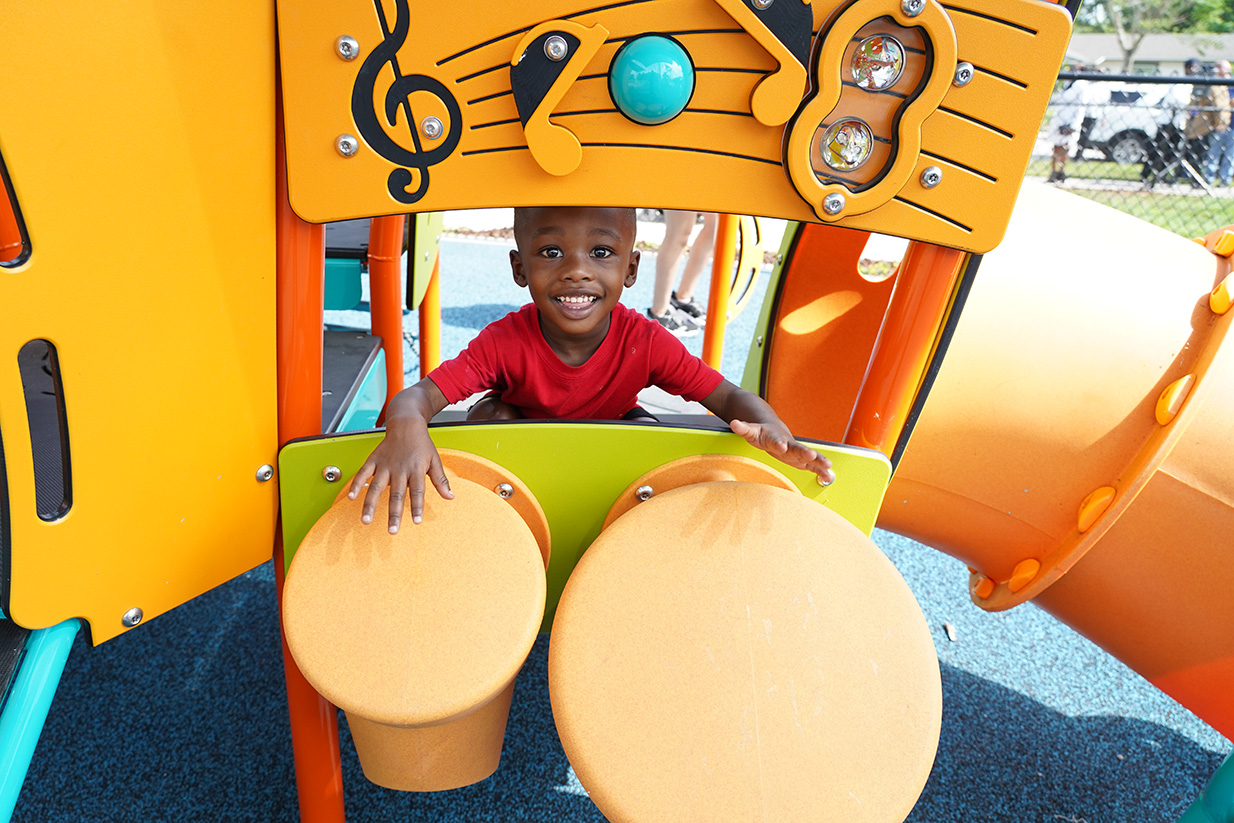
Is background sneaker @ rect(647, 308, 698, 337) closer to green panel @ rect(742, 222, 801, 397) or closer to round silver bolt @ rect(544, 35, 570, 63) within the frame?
green panel @ rect(742, 222, 801, 397)

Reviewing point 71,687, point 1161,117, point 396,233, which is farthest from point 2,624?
point 1161,117

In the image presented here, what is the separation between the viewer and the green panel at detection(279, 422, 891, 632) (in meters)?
0.89

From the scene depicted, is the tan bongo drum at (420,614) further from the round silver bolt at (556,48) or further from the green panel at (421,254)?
the green panel at (421,254)

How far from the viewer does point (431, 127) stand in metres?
0.75

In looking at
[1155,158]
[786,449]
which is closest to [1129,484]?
[786,449]

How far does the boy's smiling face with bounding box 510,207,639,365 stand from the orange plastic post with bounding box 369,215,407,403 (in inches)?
25.7

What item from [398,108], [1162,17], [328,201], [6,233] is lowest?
[6,233]

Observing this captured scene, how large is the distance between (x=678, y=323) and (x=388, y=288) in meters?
1.84

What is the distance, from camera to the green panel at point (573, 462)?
0.89m

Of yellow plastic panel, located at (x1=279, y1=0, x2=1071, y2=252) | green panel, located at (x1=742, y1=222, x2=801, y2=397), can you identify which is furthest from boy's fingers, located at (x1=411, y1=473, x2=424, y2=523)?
green panel, located at (x1=742, y1=222, x2=801, y2=397)

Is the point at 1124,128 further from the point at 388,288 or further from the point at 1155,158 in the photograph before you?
the point at 388,288

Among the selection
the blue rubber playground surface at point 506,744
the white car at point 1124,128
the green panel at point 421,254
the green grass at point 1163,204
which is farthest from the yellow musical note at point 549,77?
the white car at point 1124,128

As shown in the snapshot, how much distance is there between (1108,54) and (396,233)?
31.7 metres

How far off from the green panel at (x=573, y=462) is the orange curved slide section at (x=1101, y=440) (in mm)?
313
